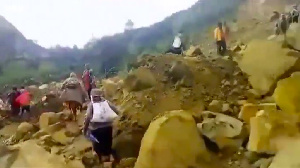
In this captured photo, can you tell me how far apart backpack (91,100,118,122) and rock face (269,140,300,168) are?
1170 millimetres

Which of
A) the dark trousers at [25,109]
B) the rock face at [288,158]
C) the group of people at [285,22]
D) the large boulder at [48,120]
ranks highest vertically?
the group of people at [285,22]

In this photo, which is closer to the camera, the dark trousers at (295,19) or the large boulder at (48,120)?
the large boulder at (48,120)

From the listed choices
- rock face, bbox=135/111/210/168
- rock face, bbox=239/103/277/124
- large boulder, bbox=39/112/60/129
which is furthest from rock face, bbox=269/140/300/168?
large boulder, bbox=39/112/60/129

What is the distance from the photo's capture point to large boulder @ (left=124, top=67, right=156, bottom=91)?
194 inches

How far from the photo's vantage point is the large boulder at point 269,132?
335 centimetres

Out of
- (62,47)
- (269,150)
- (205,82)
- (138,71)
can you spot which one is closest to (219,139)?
(269,150)

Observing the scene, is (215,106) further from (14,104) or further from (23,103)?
(14,104)

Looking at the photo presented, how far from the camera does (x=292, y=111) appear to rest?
12.6ft

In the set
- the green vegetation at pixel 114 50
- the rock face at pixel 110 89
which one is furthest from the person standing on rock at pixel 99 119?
the green vegetation at pixel 114 50

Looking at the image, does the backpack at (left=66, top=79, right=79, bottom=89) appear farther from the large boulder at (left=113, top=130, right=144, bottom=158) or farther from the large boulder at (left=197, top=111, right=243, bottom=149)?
the large boulder at (left=197, top=111, right=243, bottom=149)

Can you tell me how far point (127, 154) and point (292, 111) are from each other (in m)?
1.42

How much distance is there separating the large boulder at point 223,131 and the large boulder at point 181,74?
1099mm

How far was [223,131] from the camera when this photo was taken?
144 inches

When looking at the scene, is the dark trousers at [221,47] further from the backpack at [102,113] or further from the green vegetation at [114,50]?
the backpack at [102,113]
